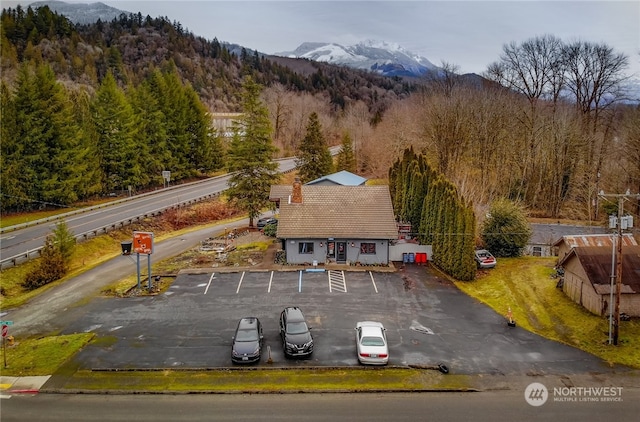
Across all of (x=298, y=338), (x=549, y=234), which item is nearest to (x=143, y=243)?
(x=298, y=338)

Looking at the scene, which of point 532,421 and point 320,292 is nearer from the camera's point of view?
point 532,421

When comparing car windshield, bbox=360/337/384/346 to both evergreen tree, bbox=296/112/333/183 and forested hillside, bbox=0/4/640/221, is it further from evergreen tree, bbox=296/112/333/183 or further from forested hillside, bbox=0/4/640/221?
evergreen tree, bbox=296/112/333/183

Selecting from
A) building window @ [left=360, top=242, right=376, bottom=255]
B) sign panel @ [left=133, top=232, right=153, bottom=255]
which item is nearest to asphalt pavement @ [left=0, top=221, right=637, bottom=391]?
building window @ [left=360, top=242, right=376, bottom=255]

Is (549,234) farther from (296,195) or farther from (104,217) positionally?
(104,217)

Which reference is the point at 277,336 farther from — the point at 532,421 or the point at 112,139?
the point at 112,139

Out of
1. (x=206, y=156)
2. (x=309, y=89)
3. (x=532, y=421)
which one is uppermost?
(x=309, y=89)

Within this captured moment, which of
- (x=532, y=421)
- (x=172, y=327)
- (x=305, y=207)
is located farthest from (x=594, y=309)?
(x=172, y=327)
